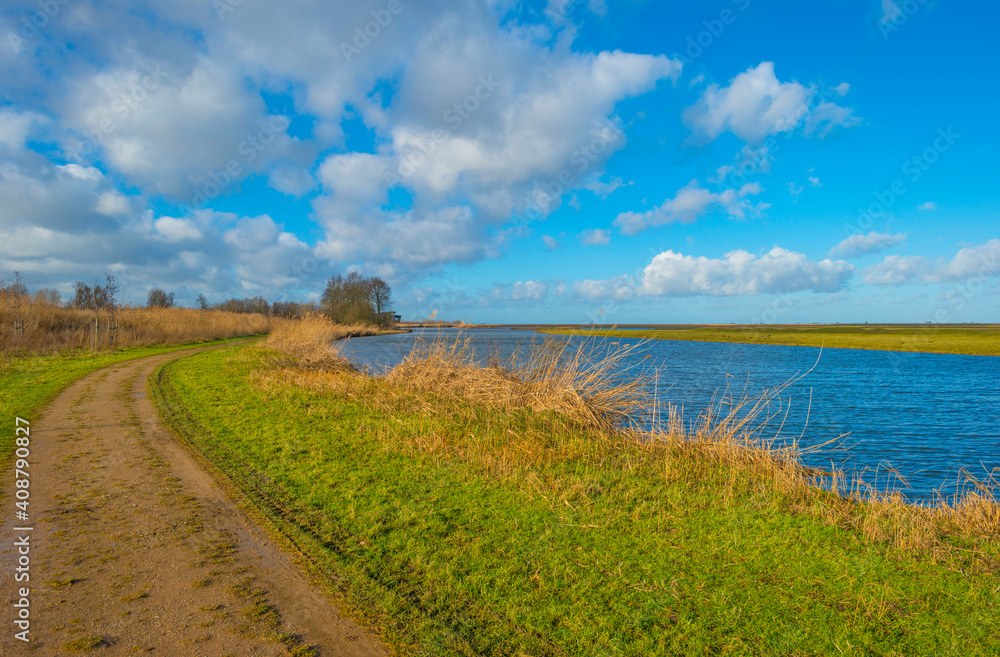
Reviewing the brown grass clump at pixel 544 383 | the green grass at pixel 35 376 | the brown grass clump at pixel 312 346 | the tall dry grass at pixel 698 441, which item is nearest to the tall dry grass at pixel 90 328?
the green grass at pixel 35 376

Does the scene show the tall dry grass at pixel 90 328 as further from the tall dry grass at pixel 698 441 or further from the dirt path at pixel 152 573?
the dirt path at pixel 152 573

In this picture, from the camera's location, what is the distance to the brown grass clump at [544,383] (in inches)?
431

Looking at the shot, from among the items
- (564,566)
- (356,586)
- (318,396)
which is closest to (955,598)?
(564,566)

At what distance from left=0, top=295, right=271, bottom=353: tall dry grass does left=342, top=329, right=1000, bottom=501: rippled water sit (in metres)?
17.7

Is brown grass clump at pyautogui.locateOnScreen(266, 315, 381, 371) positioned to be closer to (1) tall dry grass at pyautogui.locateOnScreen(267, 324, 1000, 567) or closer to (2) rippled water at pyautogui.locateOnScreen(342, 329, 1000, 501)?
(2) rippled water at pyautogui.locateOnScreen(342, 329, 1000, 501)

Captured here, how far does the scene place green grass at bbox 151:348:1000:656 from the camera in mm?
3746

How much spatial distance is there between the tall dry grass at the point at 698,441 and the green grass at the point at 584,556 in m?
0.17

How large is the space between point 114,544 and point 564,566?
4.38 metres

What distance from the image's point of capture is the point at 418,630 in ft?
12.2

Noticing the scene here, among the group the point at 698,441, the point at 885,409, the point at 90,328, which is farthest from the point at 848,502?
the point at 90,328

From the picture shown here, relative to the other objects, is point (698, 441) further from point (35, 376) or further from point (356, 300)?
point (356, 300)

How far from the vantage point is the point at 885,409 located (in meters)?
17.5

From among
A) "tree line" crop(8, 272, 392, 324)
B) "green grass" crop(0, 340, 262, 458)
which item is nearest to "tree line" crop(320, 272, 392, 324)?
"tree line" crop(8, 272, 392, 324)

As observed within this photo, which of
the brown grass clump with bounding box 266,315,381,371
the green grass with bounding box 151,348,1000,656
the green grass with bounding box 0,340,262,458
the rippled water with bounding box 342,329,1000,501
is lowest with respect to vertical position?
the rippled water with bounding box 342,329,1000,501
